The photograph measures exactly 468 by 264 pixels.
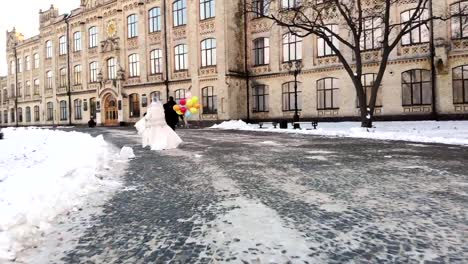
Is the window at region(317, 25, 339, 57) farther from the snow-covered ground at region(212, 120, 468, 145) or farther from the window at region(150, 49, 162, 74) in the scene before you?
the window at region(150, 49, 162, 74)

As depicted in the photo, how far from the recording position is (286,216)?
4.70 meters

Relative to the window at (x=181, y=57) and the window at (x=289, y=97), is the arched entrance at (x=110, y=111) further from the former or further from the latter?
the window at (x=289, y=97)

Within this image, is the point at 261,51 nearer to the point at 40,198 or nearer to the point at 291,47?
the point at 291,47

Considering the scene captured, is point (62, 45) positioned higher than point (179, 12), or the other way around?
point (179, 12)

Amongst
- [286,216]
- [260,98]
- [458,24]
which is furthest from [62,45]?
[286,216]

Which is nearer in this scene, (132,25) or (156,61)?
(156,61)

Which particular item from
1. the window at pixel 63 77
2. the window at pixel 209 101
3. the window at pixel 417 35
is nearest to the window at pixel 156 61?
the window at pixel 209 101

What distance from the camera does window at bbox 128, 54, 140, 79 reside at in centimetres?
4144

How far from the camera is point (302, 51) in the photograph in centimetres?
3203

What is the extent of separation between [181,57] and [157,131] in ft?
80.1

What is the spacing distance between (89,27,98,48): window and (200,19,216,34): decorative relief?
1705 centimetres

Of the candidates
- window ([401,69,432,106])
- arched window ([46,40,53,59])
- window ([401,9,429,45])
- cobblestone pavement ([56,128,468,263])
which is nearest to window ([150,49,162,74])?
arched window ([46,40,53,59])

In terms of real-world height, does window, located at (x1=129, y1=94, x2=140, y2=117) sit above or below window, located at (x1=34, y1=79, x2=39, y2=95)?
below

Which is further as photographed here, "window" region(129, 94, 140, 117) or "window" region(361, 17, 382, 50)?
"window" region(129, 94, 140, 117)
